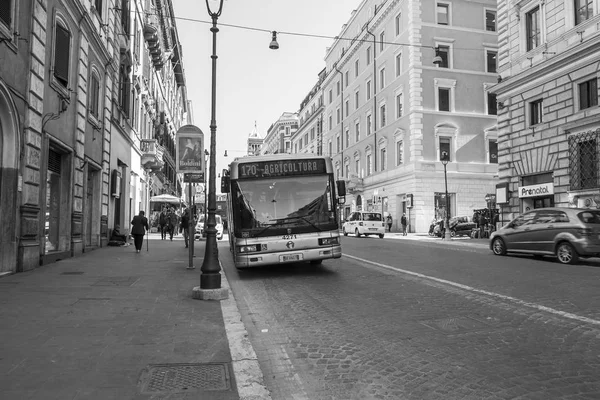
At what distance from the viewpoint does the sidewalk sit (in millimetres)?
3840

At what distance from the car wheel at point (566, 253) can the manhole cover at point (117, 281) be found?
445 inches

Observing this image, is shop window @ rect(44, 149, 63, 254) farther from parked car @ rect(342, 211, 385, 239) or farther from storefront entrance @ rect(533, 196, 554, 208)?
parked car @ rect(342, 211, 385, 239)

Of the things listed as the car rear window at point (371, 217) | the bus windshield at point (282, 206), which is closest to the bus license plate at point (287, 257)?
the bus windshield at point (282, 206)

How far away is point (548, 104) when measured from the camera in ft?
72.9

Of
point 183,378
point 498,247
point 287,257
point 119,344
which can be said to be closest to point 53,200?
point 287,257

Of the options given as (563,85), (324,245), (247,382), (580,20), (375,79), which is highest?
(375,79)

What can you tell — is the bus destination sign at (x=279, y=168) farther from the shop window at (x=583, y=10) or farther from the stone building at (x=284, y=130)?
the stone building at (x=284, y=130)

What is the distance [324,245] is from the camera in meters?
11.1

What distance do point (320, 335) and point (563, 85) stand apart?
2022 cm

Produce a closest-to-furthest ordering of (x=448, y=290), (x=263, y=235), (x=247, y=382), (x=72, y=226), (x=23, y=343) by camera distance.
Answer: (x=247, y=382) → (x=23, y=343) → (x=448, y=290) → (x=263, y=235) → (x=72, y=226)

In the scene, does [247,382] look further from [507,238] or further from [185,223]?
[185,223]

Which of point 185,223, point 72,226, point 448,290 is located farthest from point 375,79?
point 448,290

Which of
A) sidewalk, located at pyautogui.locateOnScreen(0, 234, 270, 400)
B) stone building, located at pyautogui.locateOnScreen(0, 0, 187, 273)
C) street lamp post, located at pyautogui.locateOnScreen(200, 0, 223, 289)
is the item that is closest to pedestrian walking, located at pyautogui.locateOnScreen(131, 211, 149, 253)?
stone building, located at pyautogui.locateOnScreen(0, 0, 187, 273)

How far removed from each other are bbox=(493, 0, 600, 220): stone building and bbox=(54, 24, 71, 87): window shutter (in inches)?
738
